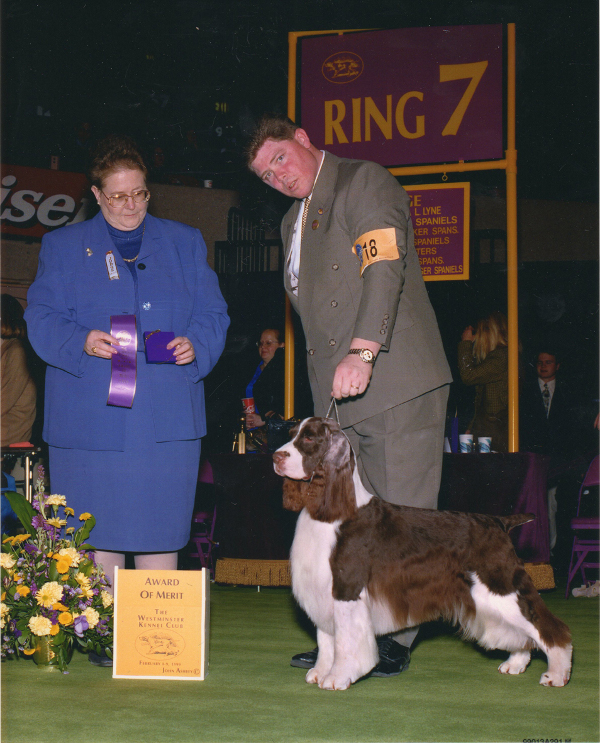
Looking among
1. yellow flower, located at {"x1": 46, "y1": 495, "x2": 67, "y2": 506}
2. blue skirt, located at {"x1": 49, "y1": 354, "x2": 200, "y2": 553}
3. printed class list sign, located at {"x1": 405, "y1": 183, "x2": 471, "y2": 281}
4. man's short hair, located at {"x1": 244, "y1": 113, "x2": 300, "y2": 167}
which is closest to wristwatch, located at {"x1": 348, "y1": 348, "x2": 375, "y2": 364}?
blue skirt, located at {"x1": 49, "y1": 354, "x2": 200, "y2": 553}

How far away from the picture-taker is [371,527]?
231 cm

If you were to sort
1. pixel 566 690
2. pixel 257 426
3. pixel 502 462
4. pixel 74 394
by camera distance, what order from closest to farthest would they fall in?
pixel 566 690 → pixel 74 394 → pixel 502 462 → pixel 257 426

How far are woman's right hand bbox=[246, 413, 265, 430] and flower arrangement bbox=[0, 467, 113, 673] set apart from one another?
2519mm

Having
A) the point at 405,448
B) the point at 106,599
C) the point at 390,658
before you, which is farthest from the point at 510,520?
the point at 106,599

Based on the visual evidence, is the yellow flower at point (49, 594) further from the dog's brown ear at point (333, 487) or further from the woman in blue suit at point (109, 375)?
the dog's brown ear at point (333, 487)

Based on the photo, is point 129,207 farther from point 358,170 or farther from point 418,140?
point 418,140

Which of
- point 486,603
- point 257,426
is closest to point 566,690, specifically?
point 486,603

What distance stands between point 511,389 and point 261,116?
10.7 feet

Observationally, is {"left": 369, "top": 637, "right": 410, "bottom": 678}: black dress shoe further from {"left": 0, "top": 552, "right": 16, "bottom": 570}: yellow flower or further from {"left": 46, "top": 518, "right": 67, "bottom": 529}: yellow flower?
{"left": 0, "top": 552, "right": 16, "bottom": 570}: yellow flower

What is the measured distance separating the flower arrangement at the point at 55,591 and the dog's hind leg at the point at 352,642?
803 millimetres

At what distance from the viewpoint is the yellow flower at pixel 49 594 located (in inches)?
94.5

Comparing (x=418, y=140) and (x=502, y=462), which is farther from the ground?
(x=418, y=140)

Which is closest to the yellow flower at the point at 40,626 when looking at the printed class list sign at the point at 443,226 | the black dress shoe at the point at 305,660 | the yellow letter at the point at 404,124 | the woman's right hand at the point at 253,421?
the black dress shoe at the point at 305,660

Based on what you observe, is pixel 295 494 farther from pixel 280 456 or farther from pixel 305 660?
pixel 305 660
